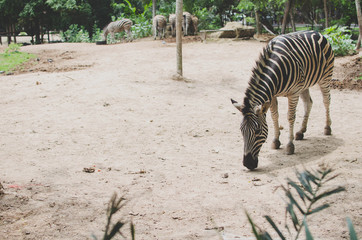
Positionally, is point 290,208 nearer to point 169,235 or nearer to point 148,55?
point 169,235

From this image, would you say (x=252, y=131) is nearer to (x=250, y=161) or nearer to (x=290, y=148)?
(x=250, y=161)

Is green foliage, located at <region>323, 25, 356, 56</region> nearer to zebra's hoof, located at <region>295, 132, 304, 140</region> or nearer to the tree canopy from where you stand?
the tree canopy

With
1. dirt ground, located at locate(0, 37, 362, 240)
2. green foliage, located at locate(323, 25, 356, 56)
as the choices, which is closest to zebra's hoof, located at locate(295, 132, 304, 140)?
dirt ground, located at locate(0, 37, 362, 240)

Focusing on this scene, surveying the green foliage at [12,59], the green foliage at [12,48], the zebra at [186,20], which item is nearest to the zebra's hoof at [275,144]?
the green foliage at [12,59]

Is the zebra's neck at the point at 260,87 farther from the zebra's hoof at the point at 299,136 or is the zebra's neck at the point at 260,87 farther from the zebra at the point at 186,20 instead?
the zebra at the point at 186,20

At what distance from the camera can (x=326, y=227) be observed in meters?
3.47

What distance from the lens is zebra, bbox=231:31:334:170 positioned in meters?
5.27

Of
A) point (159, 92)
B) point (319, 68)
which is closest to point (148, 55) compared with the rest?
point (159, 92)

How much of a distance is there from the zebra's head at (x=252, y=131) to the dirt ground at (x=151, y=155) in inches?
9.1

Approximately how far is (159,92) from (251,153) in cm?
510

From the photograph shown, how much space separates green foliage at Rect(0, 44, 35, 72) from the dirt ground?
1324 mm

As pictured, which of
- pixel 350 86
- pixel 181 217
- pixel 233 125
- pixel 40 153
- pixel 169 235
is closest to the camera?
pixel 169 235

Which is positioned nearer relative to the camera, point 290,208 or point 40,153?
point 290,208

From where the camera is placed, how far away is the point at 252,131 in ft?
17.1
